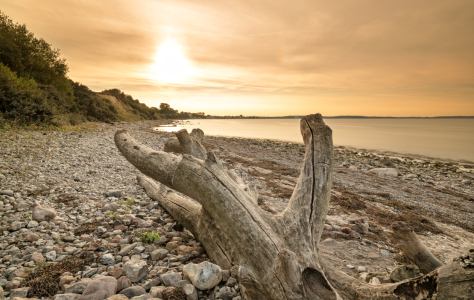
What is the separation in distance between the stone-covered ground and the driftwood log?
1.48 feet

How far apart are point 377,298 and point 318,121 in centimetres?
227

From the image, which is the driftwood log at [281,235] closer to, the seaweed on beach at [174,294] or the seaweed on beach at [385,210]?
the seaweed on beach at [174,294]

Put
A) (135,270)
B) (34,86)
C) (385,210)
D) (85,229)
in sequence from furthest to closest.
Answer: (34,86) < (385,210) < (85,229) < (135,270)

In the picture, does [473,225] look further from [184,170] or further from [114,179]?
[114,179]

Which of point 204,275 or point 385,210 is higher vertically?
point 204,275

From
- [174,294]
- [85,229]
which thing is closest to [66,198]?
[85,229]

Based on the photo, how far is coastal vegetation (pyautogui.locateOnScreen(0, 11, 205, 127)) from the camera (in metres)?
13.3

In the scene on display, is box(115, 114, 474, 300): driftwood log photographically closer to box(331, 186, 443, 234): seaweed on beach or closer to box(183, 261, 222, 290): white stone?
box(183, 261, 222, 290): white stone

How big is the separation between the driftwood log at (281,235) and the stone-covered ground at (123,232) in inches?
17.7

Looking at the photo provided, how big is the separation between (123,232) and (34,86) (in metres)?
20.6

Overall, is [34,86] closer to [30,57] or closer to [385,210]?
[30,57]

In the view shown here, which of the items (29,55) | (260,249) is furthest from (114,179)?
(29,55)

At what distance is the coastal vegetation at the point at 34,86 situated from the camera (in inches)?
523

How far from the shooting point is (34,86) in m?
17.5
